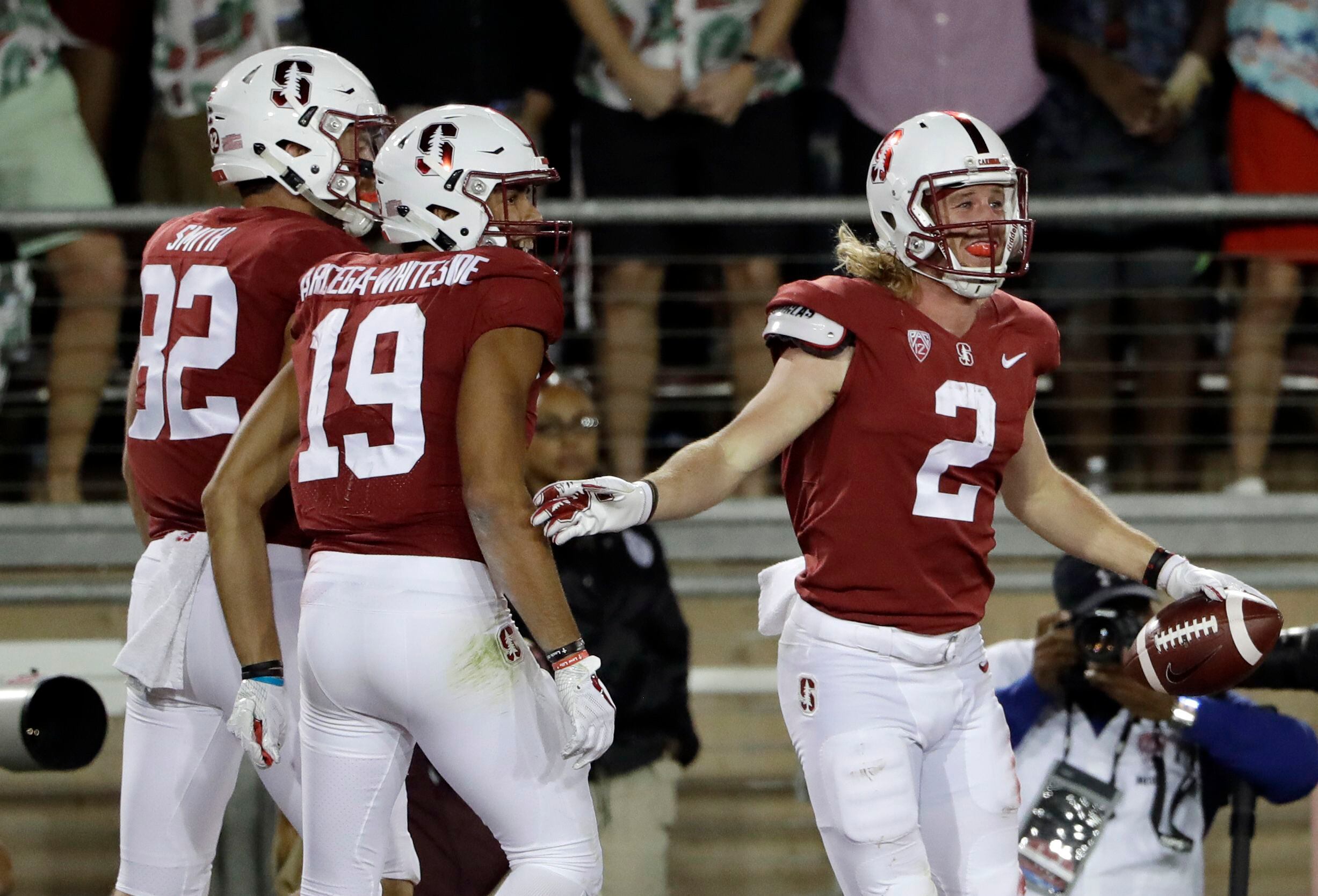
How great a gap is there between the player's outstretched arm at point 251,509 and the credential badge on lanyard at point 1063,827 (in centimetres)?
193

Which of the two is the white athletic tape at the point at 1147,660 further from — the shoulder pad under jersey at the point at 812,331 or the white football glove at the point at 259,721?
the white football glove at the point at 259,721

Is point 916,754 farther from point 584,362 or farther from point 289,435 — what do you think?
point 584,362

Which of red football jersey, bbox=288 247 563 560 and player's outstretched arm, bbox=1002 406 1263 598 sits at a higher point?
red football jersey, bbox=288 247 563 560

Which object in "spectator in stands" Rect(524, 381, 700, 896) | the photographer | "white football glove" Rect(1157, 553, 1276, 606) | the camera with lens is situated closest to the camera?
"white football glove" Rect(1157, 553, 1276, 606)

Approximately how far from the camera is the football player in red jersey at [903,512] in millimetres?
3426

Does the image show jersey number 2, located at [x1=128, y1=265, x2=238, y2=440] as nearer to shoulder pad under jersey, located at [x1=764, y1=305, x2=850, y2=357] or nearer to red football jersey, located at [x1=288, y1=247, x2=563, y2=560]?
red football jersey, located at [x1=288, y1=247, x2=563, y2=560]

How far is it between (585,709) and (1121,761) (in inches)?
70.0

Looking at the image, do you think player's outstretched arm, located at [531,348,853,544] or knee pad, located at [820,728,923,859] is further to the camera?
knee pad, located at [820,728,923,859]

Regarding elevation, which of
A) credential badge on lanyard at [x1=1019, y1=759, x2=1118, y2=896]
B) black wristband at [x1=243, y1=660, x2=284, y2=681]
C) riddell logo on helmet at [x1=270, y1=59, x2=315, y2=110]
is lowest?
credential badge on lanyard at [x1=1019, y1=759, x2=1118, y2=896]

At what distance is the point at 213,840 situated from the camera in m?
3.78

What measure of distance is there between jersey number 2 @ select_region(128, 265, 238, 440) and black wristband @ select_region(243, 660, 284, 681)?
51 centimetres

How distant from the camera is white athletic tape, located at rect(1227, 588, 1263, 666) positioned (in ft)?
11.5

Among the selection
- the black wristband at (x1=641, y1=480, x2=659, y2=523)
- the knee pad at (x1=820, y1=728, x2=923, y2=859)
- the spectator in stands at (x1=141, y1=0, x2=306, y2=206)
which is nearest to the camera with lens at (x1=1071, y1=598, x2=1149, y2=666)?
the knee pad at (x1=820, y1=728, x2=923, y2=859)

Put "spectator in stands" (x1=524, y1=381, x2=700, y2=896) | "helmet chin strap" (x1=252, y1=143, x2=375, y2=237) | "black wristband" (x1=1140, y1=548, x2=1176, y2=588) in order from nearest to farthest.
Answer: "black wristband" (x1=1140, y1=548, x2=1176, y2=588)
"helmet chin strap" (x1=252, y1=143, x2=375, y2=237)
"spectator in stands" (x1=524, y1=381, x2=700, y2=896)
